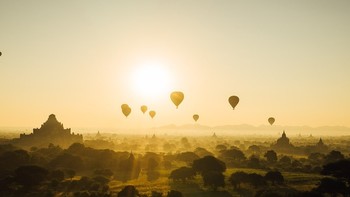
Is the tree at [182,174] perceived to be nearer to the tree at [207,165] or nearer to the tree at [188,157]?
the tree at [207,165]

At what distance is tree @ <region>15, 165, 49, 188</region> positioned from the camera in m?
78.5

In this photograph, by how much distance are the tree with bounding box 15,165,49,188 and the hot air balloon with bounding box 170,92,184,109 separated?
61.1 metres

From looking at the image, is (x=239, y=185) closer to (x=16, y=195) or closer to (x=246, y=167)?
(x=246, y=167)

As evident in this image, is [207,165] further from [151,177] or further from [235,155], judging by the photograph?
[235,155]

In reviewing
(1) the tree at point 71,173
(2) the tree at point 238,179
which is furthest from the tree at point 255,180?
(1) the tree at point 71,173

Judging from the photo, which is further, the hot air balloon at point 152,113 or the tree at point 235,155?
the hot air balloon at point 152,113

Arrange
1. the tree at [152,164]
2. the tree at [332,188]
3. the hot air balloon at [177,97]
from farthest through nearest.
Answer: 1. the hot air balloon at [177,97]
2. the tree at [152,164]
3. the tree at [332,188]

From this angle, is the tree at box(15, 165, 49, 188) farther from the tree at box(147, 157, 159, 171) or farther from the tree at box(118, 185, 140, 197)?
the tree at box(147, 157, 159, 171)

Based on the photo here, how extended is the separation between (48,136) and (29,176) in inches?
3847

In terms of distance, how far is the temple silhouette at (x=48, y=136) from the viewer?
166 metres

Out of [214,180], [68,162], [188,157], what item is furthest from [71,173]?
[188,157]

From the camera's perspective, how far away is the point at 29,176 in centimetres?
7875

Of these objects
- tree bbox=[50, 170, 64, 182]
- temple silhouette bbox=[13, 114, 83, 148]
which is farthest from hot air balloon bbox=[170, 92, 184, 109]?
temple silhouette bbox=[13, 114, 83, 148]

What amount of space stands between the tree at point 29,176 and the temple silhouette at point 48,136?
88708 millimetres
